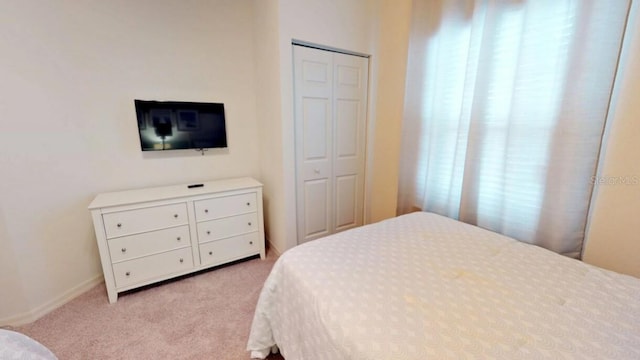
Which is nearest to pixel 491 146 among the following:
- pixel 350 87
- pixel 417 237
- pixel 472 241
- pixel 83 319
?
pixel 472 241

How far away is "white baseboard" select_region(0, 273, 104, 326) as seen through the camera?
5.46ft

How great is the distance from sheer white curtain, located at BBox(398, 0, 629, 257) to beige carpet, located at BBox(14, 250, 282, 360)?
1.76 metres

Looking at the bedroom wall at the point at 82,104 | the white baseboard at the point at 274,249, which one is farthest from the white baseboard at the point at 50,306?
the white baseboard at the point at 274,249

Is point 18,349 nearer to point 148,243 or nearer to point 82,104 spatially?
point 148,243

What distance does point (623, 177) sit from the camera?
1236mm

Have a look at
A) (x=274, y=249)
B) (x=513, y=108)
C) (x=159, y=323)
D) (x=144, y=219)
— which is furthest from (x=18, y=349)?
(x=513, y=108)

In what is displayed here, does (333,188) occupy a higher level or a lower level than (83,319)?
higher

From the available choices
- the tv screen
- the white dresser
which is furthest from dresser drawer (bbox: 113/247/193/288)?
the tv screen

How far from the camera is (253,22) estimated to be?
248 cm

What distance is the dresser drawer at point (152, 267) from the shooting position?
1895mm

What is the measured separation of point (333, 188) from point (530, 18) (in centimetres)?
192

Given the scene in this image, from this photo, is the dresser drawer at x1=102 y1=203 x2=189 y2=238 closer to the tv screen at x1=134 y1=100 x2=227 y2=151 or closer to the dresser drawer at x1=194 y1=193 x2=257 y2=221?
the dresser drawer at x1=194 y1=193 x2=257 y2=221

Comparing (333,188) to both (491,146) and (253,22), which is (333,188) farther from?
(253,22)

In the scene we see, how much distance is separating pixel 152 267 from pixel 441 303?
2.07m
